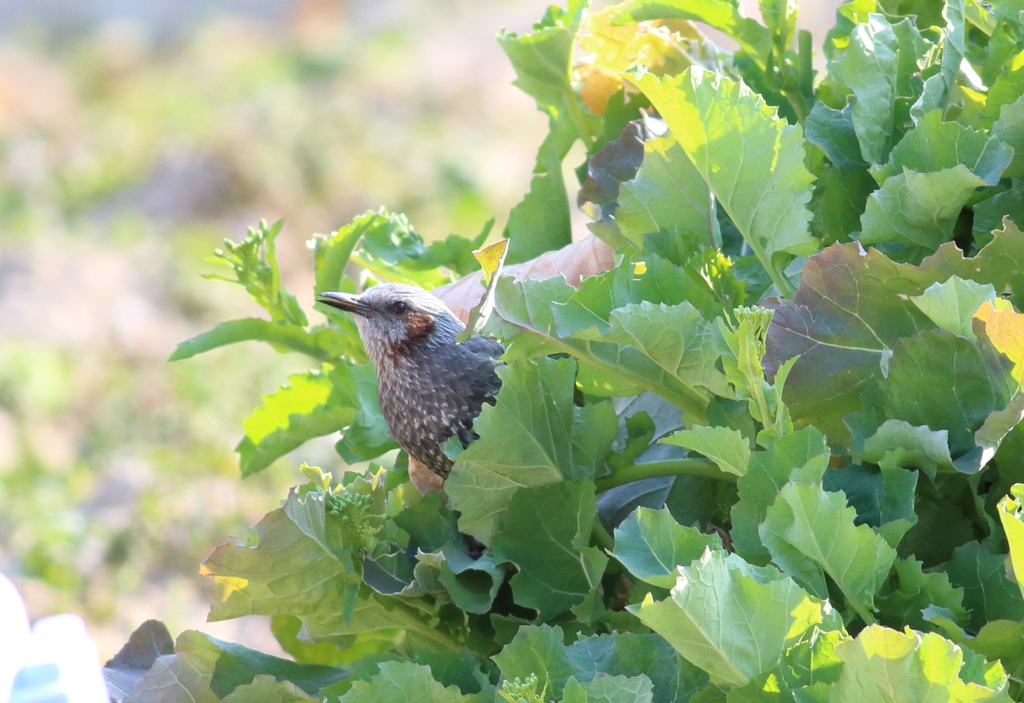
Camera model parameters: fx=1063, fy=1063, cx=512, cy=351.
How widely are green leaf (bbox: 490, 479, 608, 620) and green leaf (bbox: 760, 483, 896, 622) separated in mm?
151

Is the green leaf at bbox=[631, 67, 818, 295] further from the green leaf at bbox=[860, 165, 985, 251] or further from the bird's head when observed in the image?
the bird's head

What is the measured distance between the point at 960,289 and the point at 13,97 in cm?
646

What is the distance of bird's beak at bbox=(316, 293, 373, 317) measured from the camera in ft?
3.18

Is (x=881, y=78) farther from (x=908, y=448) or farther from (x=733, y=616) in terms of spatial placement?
(x=733, y=616)

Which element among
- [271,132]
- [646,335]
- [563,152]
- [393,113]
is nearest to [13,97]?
[271,132]

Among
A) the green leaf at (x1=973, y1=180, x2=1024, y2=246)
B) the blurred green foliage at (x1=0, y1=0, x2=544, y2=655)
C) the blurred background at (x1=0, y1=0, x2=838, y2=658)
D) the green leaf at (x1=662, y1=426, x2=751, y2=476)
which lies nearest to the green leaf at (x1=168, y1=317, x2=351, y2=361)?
the green leaf at (x1=662, y1=426, x2=751, y2=476)

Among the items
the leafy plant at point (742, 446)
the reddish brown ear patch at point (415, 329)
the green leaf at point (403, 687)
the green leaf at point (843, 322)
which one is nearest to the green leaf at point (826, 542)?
the leafy plant at point (742, 446)

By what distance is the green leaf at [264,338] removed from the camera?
899 mm

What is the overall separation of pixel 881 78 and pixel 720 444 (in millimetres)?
325

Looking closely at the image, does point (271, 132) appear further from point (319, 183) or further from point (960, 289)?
point (960, 289)

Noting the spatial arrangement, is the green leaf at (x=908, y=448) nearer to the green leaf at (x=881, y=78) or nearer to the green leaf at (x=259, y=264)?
the green leaf at (x=881, y=78)

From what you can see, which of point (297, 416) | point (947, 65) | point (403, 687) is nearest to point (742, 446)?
point (403, 687)

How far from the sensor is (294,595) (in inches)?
27.7

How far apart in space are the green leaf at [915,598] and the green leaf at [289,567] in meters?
0.33
